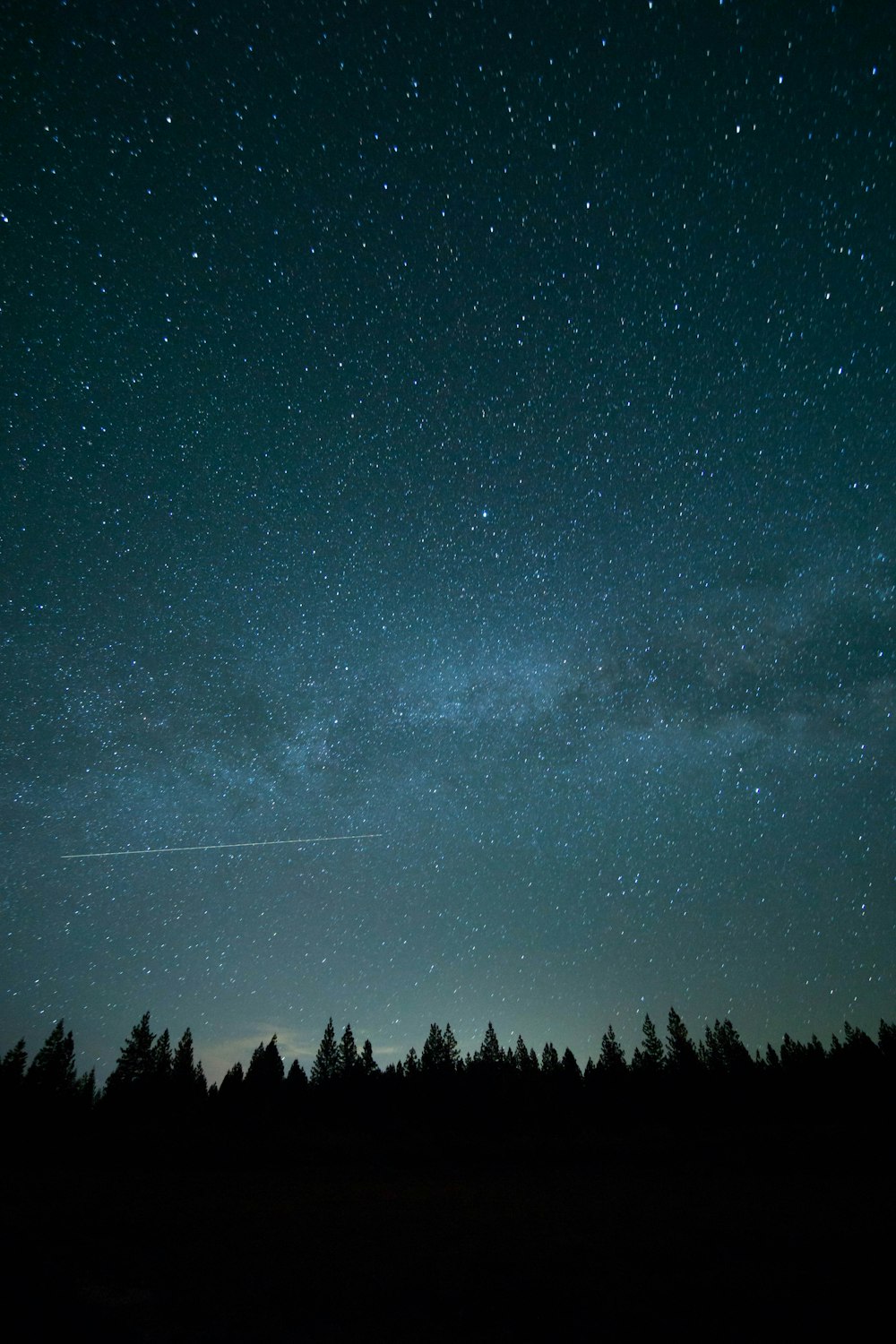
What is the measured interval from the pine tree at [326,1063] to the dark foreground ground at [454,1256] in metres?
48.8

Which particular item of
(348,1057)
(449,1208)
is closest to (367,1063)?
(348,1057)

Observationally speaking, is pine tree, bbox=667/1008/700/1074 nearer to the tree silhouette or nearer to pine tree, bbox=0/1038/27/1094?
the tree silhouette

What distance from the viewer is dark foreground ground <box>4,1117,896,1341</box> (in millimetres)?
9406

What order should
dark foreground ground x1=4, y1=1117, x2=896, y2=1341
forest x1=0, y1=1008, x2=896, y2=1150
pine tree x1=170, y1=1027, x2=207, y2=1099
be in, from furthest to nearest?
pine tree x1=170, y1=1027, x2=207, y2=1099
forest x1=0, y1=1008, x2=896, y2=1150
dark foreground ground x1=4, y1=1117, x2=896, y2=1341

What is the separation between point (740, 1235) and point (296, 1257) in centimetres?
1128

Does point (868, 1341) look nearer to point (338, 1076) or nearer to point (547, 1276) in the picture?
point (547, 1276)

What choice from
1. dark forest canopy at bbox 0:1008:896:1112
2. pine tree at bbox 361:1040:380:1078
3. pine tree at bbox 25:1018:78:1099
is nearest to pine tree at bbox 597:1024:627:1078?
dark forest canopy at bbox 0:1008:896:1112

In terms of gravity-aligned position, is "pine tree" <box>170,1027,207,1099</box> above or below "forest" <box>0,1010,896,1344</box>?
above

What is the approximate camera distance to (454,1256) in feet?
44.3

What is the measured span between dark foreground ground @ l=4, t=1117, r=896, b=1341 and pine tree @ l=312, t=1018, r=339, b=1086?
48.8m

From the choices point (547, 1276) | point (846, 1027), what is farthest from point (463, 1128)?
point (846, 1027)

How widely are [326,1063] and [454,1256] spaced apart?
70.9 meters

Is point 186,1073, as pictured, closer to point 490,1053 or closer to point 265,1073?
point 265,1073

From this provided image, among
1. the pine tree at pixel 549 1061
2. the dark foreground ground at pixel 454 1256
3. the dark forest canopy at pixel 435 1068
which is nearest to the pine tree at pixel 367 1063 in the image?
the dark forest canopy at pixel 435 1068
